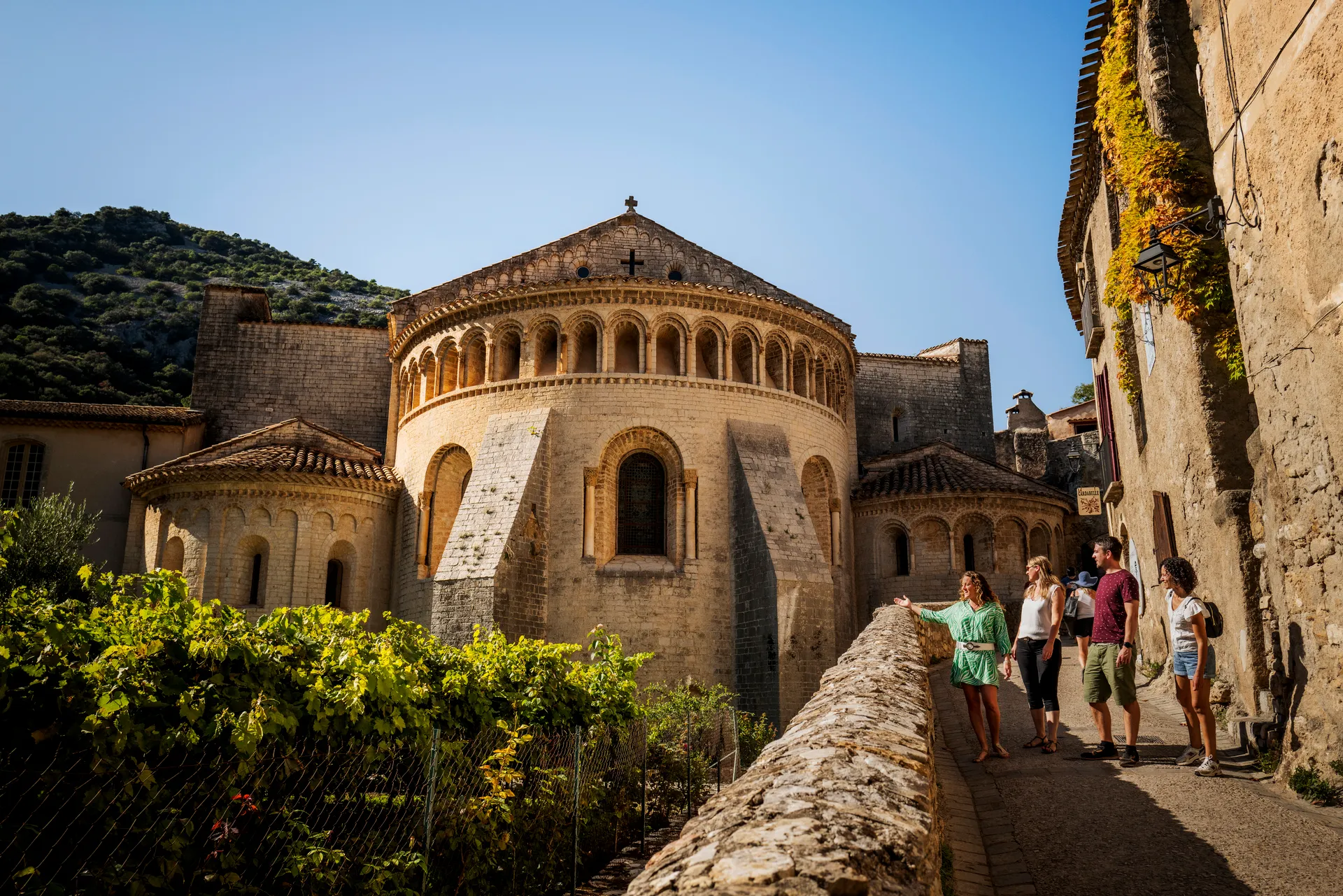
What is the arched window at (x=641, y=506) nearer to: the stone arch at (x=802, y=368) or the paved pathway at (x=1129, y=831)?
the stone arch at (x=802, y=368)

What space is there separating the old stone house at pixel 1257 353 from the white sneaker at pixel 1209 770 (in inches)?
19.3

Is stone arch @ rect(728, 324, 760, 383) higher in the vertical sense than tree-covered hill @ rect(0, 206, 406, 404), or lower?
lower

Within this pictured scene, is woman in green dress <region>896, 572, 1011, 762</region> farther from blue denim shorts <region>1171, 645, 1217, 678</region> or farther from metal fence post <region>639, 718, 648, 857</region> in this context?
metal fence post <region>639, 718, 648, 857</region>

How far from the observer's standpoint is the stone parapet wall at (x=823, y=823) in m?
2.55

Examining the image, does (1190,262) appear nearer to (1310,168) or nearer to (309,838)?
(1310,168)

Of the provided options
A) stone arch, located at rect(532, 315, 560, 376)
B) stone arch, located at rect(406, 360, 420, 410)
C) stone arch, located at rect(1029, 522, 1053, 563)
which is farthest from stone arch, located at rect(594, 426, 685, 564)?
stone arch, located at rect(1029, 522, 1053, 563)

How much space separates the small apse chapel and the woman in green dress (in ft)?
29.5

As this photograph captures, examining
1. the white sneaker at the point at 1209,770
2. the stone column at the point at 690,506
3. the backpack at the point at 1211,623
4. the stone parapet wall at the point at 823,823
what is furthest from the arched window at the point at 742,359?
the stone parapet wall at the point at 823,823

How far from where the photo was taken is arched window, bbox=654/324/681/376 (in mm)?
20844

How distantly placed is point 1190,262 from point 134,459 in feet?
85.9

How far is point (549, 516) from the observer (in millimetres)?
19469

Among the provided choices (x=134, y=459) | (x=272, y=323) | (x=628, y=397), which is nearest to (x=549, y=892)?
(x=628, y=397)

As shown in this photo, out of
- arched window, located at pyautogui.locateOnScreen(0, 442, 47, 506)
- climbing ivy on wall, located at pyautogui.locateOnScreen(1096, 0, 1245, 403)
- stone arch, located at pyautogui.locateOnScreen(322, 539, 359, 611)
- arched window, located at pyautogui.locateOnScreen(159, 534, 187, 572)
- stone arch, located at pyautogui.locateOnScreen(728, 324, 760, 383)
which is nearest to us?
climbing ivy on wall, located at pyautogui.locateOnScreen(1096, 0, 1245, 403)

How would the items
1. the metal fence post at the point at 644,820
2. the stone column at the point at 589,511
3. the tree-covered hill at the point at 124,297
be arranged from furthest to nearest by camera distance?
the tree-covered hill at the point at 124,297 < the stone column at the point at 589,511 < the metal fence post at the point at 644,820
